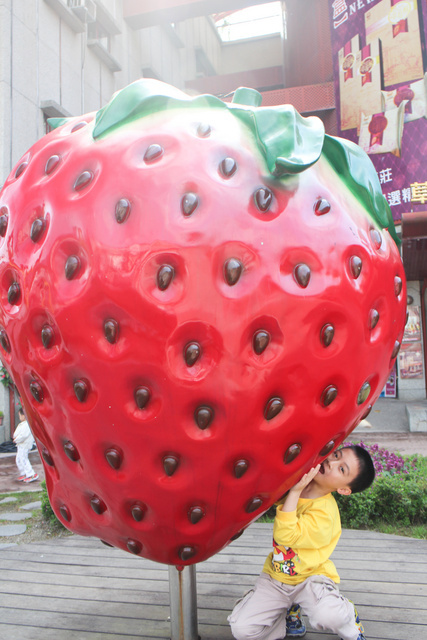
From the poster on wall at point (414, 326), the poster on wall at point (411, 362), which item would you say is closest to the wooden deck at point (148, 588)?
the poster on wall at point (411, 362)

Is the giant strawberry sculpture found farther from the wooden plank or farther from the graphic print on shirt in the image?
the wooden plank

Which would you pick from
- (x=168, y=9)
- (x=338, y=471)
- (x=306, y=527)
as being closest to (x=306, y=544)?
(x=306, y=527)

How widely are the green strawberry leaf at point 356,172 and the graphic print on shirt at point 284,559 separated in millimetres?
1384

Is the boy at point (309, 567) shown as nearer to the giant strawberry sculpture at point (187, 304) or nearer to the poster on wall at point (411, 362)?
the giant strawberry sculpture at point (187, 304)

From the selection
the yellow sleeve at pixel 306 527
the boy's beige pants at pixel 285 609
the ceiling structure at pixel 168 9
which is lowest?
the boy's beige pants at pixel 285 609

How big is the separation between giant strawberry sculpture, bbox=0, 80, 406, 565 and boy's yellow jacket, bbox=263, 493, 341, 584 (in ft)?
2.35

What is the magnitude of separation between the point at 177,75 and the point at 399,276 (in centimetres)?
1875

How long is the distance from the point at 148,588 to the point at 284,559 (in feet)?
3.16

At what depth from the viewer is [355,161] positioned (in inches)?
68.9

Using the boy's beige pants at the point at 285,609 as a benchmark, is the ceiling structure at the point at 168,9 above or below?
above

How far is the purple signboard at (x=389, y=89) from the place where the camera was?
12977 mm

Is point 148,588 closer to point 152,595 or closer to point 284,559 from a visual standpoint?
point 152,595

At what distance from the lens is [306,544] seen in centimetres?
236

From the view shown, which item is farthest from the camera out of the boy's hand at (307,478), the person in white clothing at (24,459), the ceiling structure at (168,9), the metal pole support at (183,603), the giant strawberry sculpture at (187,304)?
the ceiling structure at (168,9)
